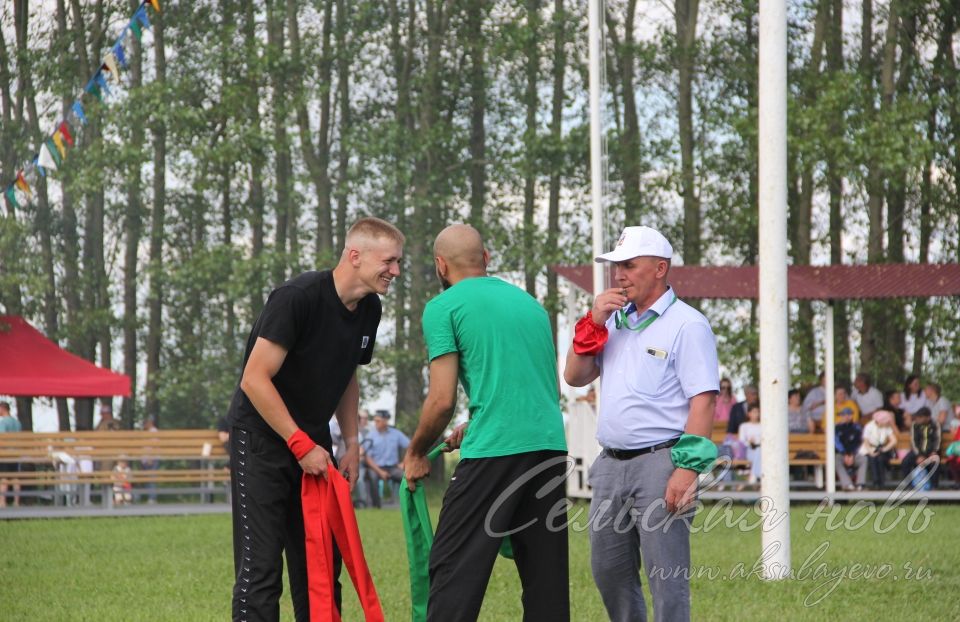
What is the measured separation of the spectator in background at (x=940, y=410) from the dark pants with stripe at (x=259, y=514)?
17.1 metres

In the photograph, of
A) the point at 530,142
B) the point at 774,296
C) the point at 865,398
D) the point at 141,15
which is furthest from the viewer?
the point at 530,142

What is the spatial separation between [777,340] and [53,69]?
2641 cm

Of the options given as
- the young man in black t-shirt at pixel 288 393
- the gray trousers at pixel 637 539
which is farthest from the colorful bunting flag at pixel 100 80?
the gray trousers at pixel 637 539

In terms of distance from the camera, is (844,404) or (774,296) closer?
(774,296)

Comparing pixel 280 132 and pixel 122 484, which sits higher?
pixel 280 132

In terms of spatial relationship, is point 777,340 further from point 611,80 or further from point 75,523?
point 611,80

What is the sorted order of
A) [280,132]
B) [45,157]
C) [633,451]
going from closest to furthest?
[633,451] < [45,157] < [280,132]

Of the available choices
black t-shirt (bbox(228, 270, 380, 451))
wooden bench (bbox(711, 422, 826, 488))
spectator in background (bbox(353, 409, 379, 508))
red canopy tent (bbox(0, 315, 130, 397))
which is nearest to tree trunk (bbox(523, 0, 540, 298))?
spectator in background (bbox(353, 409, 379, 508))

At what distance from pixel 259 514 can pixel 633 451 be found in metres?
1.62

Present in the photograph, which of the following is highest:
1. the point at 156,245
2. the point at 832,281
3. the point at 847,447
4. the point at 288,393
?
the point at 156,245

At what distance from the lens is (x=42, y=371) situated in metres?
26.2

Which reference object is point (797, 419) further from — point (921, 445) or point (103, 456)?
point (103, 456)

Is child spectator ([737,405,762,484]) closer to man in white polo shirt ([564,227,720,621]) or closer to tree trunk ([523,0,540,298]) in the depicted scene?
tree trunk ([523,0,540,298])

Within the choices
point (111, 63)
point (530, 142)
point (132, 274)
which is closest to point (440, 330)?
point (111, 63)
